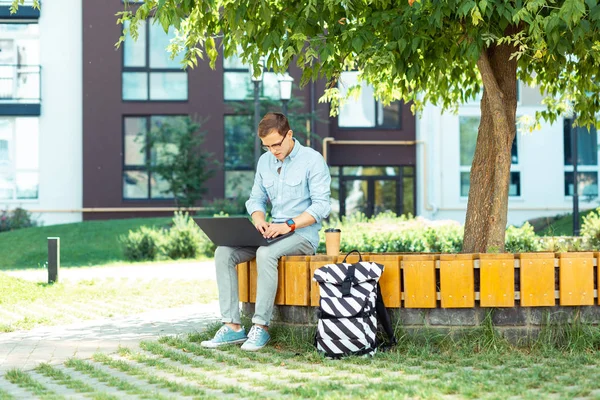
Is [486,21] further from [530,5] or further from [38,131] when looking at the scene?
[38,131]

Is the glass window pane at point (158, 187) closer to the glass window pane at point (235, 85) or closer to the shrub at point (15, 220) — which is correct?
the glass window pane at point (235, 85)

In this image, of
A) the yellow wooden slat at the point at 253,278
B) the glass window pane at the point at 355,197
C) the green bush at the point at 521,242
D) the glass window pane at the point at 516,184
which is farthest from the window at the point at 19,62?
the yellow wooden slat at the point at 253,278

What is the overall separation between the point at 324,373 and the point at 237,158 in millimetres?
24678

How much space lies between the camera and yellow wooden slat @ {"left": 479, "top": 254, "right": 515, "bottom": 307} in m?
6.49

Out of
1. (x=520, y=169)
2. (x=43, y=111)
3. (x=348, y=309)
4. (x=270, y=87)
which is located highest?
A: (x=270, y=87)

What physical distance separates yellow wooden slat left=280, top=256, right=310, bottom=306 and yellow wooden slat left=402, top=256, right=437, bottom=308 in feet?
2.53

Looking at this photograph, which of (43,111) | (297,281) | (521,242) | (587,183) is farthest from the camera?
(587,183)

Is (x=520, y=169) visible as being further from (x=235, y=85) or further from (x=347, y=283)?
(x=347, y=283)

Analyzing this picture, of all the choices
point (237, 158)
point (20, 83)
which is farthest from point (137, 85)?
point (237, 158)

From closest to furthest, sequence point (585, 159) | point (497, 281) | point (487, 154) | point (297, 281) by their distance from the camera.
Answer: point (497, 281) → point (297, 281) → point (487, 154) → point (585, 159)

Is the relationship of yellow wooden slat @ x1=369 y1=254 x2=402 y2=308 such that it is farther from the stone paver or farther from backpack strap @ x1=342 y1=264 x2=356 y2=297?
the stone paver

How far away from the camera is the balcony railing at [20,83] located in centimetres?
3014

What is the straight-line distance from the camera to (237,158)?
30.2 meters

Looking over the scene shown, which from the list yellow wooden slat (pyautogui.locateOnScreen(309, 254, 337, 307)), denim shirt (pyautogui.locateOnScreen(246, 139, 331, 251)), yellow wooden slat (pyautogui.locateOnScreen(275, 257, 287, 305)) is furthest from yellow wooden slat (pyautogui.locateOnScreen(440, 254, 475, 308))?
yellow wooden slat (pyautogui.locateOnScreen(275, 257, 287, 305))
